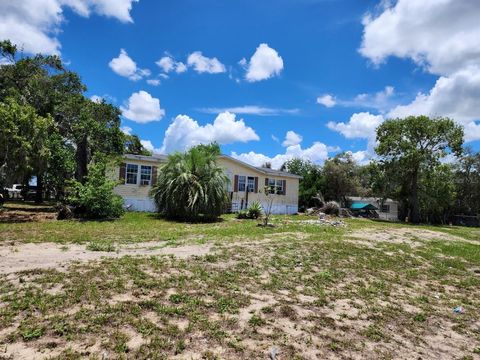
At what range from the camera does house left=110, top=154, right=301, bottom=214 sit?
2088 cm

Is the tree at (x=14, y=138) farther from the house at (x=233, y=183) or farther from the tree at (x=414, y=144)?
the tree at (x=414, y=144)

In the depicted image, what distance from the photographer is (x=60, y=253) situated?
23.5 ft

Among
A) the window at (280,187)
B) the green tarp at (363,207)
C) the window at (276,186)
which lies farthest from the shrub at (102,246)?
the green tarp at (363,207)

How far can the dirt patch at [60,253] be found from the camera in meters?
5.94

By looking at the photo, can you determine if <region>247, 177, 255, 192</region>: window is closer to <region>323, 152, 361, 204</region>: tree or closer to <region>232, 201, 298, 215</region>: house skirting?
<region>232, 201, 298, 215</region>: house skirting

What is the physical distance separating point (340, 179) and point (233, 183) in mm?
19226

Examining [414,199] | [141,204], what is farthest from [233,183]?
[414,199]

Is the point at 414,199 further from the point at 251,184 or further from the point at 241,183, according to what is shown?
the point at 241,183

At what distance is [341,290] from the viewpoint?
5820 millimetres

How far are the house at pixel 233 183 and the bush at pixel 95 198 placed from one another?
1.61m

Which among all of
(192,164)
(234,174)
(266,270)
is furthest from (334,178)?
(266,270)

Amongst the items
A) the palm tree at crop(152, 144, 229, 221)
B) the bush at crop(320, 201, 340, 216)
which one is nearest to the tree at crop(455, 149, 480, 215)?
the bush at crop(320, 201, 340, 216)

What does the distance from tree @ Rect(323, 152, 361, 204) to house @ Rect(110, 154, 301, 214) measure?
42.4 ft

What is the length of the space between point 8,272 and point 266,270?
443 cm
